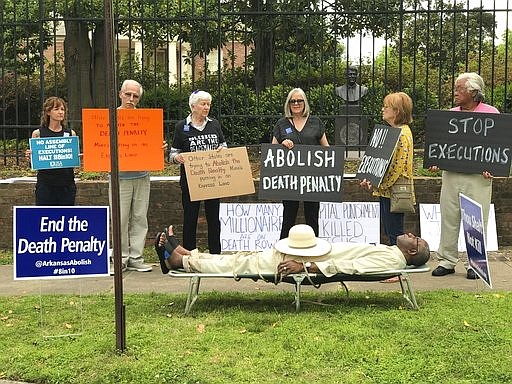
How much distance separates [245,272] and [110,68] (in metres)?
1.99

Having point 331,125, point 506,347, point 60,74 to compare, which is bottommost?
point 506,347

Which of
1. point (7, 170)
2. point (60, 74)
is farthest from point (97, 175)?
point (60, 74)

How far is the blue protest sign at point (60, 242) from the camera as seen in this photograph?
538cm

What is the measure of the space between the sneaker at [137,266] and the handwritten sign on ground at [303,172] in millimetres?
1472

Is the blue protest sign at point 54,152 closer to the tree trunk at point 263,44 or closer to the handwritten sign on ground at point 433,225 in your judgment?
the handwritten sign on ground at point 433,225

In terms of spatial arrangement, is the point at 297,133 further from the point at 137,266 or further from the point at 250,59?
the point at 250,59

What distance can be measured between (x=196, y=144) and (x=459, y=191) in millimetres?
2669

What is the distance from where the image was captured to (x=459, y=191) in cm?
716

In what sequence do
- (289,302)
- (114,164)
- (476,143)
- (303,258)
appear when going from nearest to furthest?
(114,164) → (303,258) → (289,302) → (476,143)

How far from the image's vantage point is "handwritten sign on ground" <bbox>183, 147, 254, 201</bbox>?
7152mm

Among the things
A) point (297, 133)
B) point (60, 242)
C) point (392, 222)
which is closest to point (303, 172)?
point (297, 133)

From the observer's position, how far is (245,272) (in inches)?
227

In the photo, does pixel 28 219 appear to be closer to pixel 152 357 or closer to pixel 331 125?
pixel 152 357

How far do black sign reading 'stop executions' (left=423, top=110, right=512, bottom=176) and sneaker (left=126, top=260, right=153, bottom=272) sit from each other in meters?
3.25
